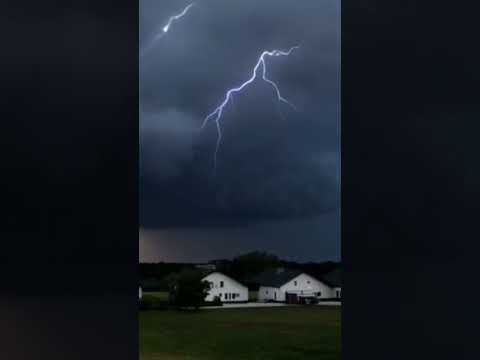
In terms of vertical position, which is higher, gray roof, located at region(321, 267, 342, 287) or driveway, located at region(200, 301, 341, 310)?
gray roof, located at region(321, 267, 342, 287)

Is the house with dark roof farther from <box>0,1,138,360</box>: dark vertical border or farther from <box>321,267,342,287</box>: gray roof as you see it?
<box>0,1,138,360</box>: dark vertical border

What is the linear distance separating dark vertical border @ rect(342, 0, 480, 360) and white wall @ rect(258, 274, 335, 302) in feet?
19.8

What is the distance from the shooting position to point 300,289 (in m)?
7.85

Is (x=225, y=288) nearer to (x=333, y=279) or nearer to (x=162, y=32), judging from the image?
(x=333, y=279)

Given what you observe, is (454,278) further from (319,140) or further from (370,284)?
(319,140)

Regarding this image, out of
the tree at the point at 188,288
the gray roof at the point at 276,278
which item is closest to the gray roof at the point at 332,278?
the gray roof at the point at 276,278

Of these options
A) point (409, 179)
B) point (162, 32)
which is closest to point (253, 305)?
point (162, 32)

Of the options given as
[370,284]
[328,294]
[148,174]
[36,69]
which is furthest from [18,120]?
[328,294]

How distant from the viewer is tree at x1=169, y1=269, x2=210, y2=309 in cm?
758

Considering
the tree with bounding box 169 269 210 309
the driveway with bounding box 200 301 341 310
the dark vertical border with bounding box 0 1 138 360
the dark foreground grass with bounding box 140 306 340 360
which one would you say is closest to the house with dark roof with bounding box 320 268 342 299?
the driveway with bounding box 200 301 341 310

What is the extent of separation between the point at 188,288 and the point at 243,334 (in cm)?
105

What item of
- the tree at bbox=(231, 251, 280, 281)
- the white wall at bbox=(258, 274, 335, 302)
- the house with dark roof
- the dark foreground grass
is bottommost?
the dark foreground grass

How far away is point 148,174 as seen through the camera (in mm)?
7590

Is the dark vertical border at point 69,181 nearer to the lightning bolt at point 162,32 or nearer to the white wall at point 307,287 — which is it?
the white wall at point 307,287
